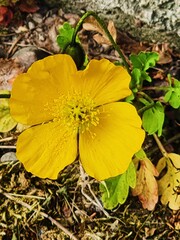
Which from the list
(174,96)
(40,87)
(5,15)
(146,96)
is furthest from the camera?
(5,15)

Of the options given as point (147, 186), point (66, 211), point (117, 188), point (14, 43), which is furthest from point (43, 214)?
point (14, 43)

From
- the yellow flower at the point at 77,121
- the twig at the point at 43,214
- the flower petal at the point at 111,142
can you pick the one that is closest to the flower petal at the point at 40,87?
the yellow flower at the point at 77,121

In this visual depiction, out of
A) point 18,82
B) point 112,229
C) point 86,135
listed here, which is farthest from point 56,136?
point 112,229

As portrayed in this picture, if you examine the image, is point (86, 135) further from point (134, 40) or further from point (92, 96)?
point (134, 40)

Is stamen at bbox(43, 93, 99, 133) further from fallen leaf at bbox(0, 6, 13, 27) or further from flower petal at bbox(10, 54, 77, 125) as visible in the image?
fallen leaf at bbox(0, 6, 13, 27)

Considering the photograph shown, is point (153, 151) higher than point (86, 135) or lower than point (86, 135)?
lower

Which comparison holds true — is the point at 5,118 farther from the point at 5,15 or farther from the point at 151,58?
the point at 151,58

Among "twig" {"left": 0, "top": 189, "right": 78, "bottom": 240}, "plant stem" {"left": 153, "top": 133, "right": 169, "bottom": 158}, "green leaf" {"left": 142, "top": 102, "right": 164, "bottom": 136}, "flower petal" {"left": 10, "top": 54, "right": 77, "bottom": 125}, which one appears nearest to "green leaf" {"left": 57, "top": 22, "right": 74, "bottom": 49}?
"flower petal" {"left": 10, "top": 54, "right": 77, "bottom": 125}
